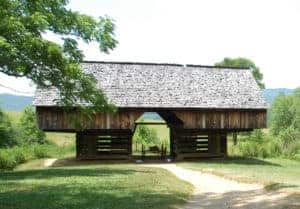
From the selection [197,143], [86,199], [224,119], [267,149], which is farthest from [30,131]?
[86,199]

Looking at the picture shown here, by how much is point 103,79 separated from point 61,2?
18.8 metres

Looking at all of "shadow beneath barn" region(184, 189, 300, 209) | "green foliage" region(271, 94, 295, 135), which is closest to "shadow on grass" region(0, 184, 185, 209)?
"shadow beneath barn" region(184, 189, 300, 209)

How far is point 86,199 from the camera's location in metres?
16.1

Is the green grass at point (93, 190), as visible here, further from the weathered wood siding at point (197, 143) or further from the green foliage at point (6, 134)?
the green foliage at point (6, 134)

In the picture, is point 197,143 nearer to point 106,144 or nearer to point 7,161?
point 106,144

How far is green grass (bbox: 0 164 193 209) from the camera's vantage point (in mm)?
15281

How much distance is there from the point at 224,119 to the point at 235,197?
19.7 meters

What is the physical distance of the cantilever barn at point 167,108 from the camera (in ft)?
112

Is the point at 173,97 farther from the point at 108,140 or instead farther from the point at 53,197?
the point at 53,197

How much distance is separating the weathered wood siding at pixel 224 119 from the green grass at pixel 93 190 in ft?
33.6

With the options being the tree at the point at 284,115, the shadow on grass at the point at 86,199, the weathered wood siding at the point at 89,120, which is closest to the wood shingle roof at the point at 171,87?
the weathered wood siding at the point at 89,120

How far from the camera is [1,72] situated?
15.6m

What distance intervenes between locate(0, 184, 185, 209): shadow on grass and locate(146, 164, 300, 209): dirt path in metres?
0.86

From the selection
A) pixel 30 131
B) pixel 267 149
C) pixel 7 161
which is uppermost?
pixel 30 131
